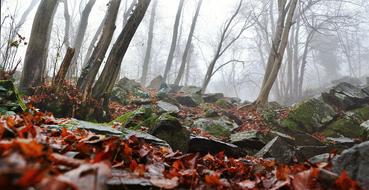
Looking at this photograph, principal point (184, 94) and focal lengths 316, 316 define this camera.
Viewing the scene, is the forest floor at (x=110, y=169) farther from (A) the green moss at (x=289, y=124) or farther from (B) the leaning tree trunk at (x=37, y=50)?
(A) the green moss at (x=289, y=124)

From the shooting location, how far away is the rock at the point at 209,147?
16.3ft

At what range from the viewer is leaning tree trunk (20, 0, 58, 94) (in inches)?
321

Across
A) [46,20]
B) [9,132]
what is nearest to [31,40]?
[46,20]

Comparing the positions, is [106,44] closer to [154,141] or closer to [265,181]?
[154,141]

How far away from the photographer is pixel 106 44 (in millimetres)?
7684

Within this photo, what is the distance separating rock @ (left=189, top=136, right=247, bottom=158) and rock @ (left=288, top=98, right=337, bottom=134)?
223 inches

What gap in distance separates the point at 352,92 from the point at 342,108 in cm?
177

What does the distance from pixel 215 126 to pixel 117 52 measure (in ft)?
10.8

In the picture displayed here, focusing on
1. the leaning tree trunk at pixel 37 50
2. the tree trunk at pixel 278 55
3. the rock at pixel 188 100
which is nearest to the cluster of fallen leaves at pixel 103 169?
the leaning tree trunk at pixel 37 50

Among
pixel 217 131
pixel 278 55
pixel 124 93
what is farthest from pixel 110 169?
pixel 278 55

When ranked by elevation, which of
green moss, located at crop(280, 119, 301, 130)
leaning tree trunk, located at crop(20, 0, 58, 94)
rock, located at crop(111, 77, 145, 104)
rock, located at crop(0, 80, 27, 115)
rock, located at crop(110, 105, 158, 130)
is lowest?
green moss, located at crop(280, 119, 301, 130)

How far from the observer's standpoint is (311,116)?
10.4 metres

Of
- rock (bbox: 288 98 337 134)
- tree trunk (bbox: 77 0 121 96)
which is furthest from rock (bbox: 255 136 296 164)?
rock (bbox: 288 98 337 134)

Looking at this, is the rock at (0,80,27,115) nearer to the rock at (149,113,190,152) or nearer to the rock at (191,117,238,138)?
the rock at (149,113,190,152)
